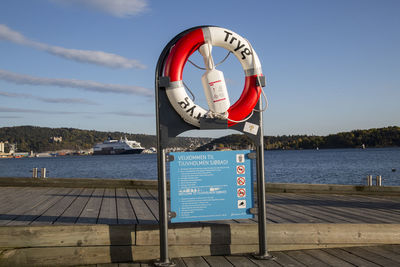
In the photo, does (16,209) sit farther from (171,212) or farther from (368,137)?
(368,137)

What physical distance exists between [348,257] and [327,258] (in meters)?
0.16

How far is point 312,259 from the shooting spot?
2.80 meters

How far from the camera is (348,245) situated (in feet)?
10.1

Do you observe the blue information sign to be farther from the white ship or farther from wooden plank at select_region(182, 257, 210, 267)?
the white ship

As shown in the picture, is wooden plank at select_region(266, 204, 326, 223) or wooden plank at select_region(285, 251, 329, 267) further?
wooden plank at select_region(266, 204, 326, 223)

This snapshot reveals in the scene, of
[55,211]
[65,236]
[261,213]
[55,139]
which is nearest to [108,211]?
[55,211]

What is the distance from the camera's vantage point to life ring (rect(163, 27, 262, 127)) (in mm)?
2818

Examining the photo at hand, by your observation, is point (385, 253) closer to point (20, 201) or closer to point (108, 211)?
point (108, 211)

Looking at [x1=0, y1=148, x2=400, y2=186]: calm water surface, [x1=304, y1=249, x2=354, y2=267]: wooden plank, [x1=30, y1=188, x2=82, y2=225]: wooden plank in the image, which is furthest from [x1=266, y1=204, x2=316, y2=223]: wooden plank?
[x1=0, y1=148, x2=400, y2=186]: calm water surface

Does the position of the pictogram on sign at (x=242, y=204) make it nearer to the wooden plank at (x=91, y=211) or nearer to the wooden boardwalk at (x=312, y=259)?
the wooden boardwalk at (x=312, y=259)

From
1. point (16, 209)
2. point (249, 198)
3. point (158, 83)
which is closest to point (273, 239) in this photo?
point (249, 198)

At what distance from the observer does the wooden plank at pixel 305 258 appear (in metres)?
2.71

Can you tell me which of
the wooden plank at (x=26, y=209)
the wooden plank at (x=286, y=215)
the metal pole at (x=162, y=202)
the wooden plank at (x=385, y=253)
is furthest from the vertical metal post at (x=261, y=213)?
the wooden plank at (x=26, y=209)

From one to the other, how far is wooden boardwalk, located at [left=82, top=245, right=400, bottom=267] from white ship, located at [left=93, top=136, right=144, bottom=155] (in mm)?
90815
